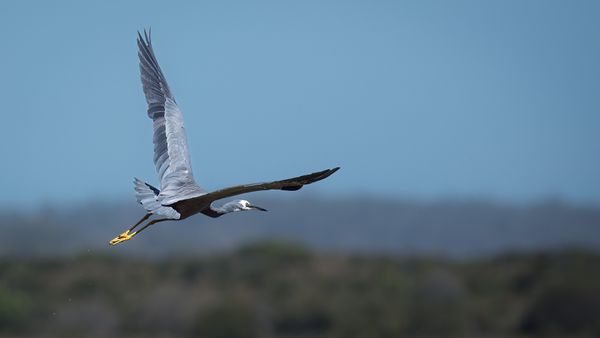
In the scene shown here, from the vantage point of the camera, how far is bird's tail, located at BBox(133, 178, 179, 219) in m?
14.1

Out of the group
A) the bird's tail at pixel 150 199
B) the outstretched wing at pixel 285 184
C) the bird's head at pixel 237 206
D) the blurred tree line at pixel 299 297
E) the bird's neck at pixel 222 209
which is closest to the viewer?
the outstretched wing at pixel 285 184

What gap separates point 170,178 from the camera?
15562 mm

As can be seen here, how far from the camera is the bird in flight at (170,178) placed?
42.4 ft

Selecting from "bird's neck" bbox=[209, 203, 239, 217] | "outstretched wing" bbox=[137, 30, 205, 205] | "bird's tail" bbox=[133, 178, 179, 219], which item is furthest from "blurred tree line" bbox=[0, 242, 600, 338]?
"bird's neck" bbox=[209, 203, 239, 217]

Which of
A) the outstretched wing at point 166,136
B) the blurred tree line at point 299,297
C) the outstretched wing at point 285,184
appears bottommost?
the blurred tree line at point 299,297

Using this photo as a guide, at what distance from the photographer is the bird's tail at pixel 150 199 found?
14148 millimetres

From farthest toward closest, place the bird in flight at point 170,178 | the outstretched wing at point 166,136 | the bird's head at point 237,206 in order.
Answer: the bird's head at point 237,206 < the outstretched wing at point 166,136 < the bird in flight at point 170,178

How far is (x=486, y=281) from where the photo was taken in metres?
54.8

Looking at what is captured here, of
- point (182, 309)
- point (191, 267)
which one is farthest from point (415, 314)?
point (191, 267)

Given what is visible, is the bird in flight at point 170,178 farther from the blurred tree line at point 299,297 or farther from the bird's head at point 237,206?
the blurred tree line at point 299,297

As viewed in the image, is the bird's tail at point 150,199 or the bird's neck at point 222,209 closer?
the bird's tail at point 150,199

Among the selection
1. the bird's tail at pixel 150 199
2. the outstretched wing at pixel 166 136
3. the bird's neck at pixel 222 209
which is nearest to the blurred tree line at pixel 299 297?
the outstretched wing at pixel 166 136

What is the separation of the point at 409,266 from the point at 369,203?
12710cm

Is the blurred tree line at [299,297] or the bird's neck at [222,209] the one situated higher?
the bird's neck at [222,209]
